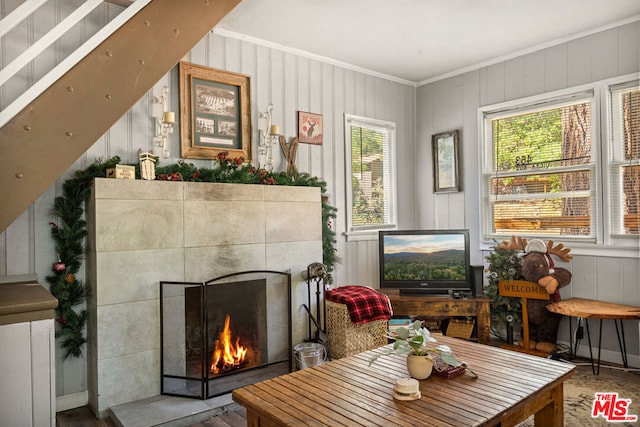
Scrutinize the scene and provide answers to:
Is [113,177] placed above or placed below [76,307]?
above

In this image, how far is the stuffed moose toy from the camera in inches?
140

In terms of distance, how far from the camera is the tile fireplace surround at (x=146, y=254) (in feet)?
8.76

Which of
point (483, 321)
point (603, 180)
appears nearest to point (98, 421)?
point (483, 321)

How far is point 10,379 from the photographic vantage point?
67.6 inches

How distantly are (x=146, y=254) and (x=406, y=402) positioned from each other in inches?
73.9

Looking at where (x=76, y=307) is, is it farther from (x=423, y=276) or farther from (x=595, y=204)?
(x=595, y=204)

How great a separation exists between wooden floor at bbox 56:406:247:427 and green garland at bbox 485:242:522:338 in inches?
93.5

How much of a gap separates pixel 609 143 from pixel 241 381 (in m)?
3.37

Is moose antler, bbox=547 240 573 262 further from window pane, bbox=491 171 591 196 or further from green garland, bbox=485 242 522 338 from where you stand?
window pane, bbox=491 171 591 196

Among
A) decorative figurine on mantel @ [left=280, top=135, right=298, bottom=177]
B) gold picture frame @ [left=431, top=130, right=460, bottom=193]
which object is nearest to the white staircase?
decorative figurine on mantel @ [left=280, top=135, right=298, bottom=177]

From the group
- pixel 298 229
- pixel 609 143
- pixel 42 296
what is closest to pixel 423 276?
pixel 298 229

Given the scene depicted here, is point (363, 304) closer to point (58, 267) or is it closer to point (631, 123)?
point (58, 267)

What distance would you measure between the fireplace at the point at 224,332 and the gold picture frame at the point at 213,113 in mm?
1017

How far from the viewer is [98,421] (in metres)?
2.63
